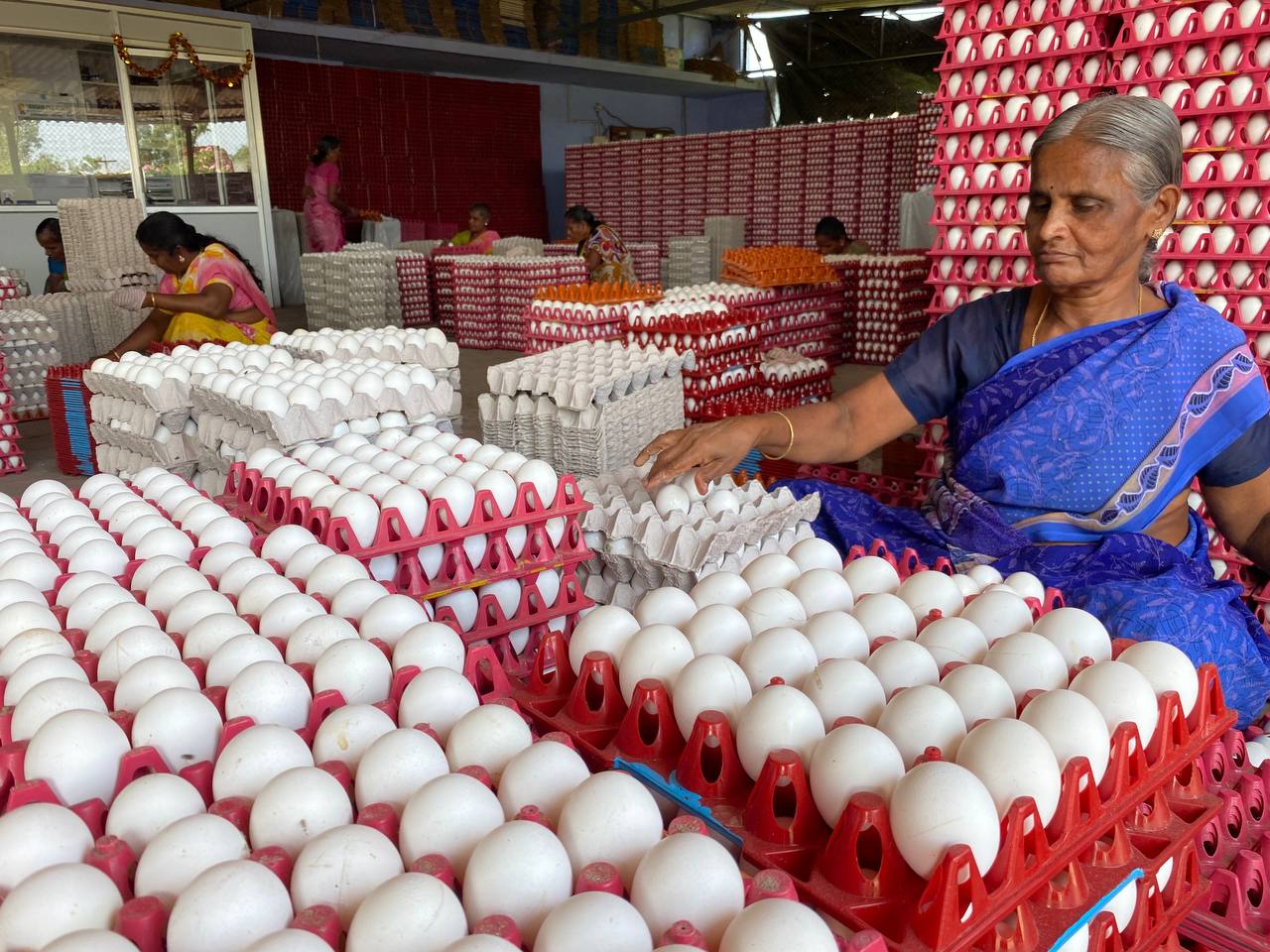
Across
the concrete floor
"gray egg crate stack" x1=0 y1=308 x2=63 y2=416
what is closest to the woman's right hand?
the concrete floor

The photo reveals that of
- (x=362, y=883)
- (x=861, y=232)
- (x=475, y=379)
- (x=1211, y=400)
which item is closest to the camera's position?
(x=362, y=883)

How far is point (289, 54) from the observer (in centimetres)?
1487

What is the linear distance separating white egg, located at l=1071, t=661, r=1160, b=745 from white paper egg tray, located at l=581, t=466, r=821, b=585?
0.92 m

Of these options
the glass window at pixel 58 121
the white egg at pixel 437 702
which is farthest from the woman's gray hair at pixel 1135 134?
the glass window at pixel 58 121

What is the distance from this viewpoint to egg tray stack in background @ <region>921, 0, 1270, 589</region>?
11.0ft

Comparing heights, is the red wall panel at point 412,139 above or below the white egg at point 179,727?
above

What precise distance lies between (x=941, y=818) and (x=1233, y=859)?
2.50 ft

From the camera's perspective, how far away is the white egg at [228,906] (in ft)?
2.58

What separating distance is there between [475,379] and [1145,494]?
21.9 ft

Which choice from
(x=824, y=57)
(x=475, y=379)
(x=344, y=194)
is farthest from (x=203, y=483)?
(x=824, y=57)

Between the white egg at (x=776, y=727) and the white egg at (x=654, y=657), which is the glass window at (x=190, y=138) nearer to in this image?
the white egg at (x=654, y=657)

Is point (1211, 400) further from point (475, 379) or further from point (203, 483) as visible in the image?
point (475, 379)

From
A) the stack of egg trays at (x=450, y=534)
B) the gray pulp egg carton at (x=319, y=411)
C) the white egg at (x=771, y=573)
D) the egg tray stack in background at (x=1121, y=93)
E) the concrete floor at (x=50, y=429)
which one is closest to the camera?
the white egg at (x=771, y=573)

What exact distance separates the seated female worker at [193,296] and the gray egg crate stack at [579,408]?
207 centimetres
